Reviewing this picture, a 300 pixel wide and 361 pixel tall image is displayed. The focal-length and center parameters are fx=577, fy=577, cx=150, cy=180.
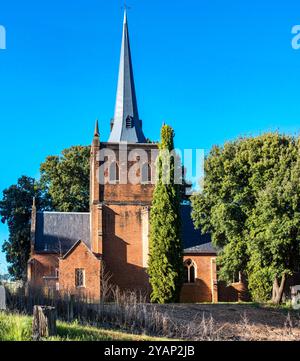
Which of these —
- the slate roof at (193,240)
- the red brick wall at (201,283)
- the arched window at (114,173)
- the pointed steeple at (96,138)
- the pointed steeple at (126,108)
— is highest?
the pointed steeple at (126,108)

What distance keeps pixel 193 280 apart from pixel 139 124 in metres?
13.4

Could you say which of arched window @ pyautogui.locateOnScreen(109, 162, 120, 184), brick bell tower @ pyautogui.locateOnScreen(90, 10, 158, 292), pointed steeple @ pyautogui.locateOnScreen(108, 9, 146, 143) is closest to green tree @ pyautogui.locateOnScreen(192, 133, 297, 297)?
brick bell tower @ pyautogui.locateOnScreen(90, 10, 158, 292)

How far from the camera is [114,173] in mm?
43844

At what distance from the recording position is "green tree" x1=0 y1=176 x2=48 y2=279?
51.5 meters

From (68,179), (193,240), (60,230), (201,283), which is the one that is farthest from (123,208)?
(68,179)

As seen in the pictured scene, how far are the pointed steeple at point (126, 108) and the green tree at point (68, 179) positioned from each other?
8.53 metres

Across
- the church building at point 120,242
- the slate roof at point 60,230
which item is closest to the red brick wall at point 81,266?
the church building at point 120,242

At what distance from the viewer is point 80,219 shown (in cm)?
4650

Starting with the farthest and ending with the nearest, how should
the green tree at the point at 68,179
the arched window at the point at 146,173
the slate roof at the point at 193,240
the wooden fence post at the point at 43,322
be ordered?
the green tree at the point at 68,179, the slate roof at the point at 193,240, the arched window at the point at 146,173, the wooden fence post at the point at 43,322

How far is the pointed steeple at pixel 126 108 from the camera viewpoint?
46.4 meters

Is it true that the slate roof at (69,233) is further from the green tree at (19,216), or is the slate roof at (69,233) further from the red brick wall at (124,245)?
the green tree at (19,216)

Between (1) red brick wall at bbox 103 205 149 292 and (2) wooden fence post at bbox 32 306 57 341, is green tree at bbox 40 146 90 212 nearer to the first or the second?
(1) red brick wall at bbox 103 205 149 292
